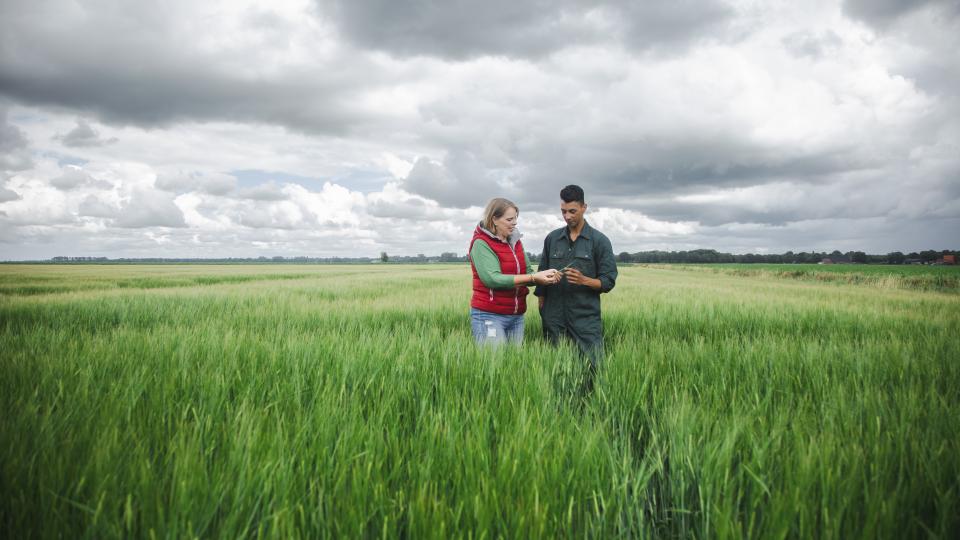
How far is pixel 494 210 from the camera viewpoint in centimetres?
455

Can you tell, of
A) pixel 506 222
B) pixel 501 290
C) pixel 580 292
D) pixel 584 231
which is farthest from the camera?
pixel 584 231

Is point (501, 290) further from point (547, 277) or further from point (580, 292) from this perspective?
point (580, 292)

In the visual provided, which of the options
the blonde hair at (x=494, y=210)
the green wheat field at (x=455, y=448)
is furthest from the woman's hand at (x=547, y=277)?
the green wheat field at (x=455, y=448)

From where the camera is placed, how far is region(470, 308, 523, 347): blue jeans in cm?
470

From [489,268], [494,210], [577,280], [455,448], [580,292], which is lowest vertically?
[455,448]

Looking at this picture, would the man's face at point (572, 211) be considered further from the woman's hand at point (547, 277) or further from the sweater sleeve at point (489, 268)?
the sweater sleeve at point (489, 268)

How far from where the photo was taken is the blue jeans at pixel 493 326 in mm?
4699

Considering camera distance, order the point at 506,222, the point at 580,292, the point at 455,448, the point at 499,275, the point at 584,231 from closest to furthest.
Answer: the point at 455,448 → the point at 499,275 → the point at 506,222 → the point at 580,292 → the point at 584,231

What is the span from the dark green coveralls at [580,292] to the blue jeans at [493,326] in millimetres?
493

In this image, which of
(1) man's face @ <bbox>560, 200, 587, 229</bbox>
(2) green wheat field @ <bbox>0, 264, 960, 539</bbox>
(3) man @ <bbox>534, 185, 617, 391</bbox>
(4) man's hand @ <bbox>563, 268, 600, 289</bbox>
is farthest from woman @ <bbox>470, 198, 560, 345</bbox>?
(2) green wheat field @ <bbox>0, 264, 960, 539</bbox>

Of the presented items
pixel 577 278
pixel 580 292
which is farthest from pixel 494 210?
pixel 580 292

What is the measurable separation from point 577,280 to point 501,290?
0.86 m

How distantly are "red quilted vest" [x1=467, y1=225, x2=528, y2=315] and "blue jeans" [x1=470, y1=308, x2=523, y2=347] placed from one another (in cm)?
7

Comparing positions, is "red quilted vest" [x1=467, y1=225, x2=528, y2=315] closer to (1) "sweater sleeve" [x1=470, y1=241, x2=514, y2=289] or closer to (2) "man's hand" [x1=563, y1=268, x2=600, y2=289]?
(1) "sweater sleeve" [x1=470, y1=241, x2=514, y2=289]
